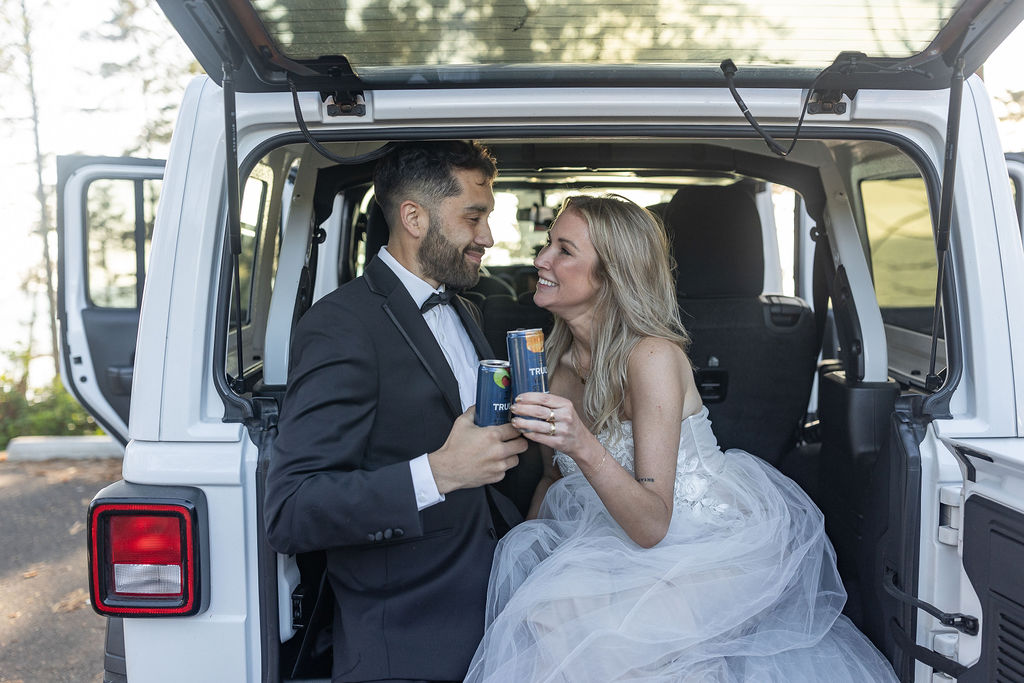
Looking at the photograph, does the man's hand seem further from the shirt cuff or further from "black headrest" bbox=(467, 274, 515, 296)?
"black headrest" bbox=(467, 274, 515, 296)

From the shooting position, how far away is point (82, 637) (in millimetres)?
4094

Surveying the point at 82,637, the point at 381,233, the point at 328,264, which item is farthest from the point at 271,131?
the point at 82,637

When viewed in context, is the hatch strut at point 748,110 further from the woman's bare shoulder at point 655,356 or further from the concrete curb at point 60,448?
the concrete curb at point 60,448

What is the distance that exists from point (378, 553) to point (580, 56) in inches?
44.1

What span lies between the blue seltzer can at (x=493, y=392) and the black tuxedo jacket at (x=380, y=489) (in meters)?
0.22

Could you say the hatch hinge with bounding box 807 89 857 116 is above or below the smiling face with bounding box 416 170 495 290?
above

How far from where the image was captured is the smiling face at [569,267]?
2230 mm

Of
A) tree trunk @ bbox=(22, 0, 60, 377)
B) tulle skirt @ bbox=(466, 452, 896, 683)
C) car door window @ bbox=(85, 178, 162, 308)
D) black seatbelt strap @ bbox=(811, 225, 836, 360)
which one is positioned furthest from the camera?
tree trunk @ bbox=(22, 0, 60, 377)

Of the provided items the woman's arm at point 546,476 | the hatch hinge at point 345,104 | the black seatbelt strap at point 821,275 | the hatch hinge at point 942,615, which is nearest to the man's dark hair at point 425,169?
the hatch hinge at point 345,104

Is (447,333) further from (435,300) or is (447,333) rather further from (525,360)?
(525,360)

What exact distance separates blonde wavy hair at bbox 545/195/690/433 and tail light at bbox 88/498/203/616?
106 cm

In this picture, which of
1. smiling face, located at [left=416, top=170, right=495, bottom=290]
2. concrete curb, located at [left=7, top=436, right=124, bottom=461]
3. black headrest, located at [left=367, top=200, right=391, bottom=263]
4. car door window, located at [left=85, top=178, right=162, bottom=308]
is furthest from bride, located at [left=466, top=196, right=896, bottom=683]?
concrete curb, located at [left=7, top=436, right=124, bottom=461]

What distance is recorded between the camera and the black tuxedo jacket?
1599mm

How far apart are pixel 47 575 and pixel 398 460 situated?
4.11 metres
